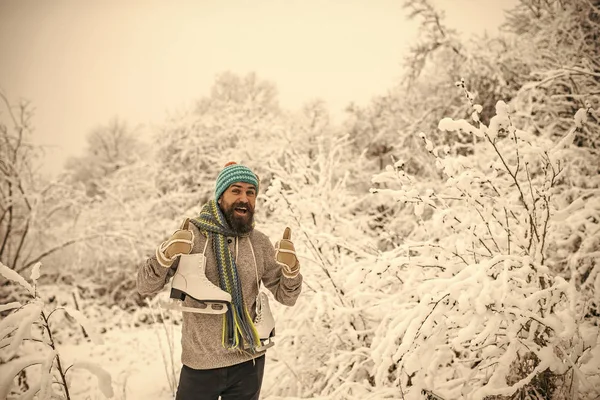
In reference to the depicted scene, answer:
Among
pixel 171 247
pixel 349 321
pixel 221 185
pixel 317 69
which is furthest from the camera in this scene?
pixel 317 69

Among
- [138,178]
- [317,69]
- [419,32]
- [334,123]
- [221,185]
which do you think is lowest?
[221,185]

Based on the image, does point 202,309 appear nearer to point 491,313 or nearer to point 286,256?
point 286,256

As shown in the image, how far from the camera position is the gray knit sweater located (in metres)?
1.55

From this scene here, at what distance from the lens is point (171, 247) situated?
4.82 feet

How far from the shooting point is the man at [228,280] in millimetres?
1548

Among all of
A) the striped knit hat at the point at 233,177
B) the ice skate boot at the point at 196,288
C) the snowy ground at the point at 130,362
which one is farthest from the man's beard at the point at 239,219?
the snowy ground at the point at 130,362

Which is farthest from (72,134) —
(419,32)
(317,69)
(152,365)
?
(317,69)

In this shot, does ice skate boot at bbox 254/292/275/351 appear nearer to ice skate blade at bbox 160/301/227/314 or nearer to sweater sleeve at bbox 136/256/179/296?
ice skate blade at bbox 160/301/227/314

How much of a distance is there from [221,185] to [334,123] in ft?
41.2

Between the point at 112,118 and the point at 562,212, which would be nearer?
the point at 562,212

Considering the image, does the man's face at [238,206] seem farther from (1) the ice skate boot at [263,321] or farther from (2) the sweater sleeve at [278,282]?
(1) the ice skate boot at [263,321]

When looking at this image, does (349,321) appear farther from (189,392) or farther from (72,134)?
(72,134)

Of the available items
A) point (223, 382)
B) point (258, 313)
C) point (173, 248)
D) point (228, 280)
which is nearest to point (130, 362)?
point (223, 382)

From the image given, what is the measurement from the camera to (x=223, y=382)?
1.59 metres
